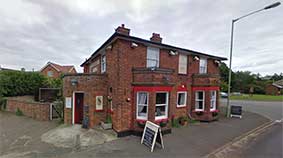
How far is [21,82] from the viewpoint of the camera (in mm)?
19875

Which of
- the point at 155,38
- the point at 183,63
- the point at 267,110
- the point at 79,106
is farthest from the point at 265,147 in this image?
the point at 267,110

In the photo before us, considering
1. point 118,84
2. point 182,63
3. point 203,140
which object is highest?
point 182,63

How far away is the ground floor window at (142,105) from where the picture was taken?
9.54 m

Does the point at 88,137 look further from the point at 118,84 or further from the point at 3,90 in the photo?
the point at 3,90

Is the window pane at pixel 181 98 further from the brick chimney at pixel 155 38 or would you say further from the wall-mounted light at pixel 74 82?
the wall-mounted light at pixel 74 82

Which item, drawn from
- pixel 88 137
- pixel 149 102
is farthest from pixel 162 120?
pixel 88 137

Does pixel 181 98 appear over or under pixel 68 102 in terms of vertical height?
over

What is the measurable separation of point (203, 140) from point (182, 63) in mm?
6561

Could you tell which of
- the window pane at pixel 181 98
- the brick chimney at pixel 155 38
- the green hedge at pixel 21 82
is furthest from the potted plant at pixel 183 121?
the green hedge at pixel 21 82

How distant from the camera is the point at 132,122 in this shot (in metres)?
9.50

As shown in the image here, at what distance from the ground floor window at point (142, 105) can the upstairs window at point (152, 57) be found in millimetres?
2297

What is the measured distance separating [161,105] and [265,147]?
557 cm

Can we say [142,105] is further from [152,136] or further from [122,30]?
[122,30]

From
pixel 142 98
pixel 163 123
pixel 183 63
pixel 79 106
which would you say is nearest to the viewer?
pixel 163 123
